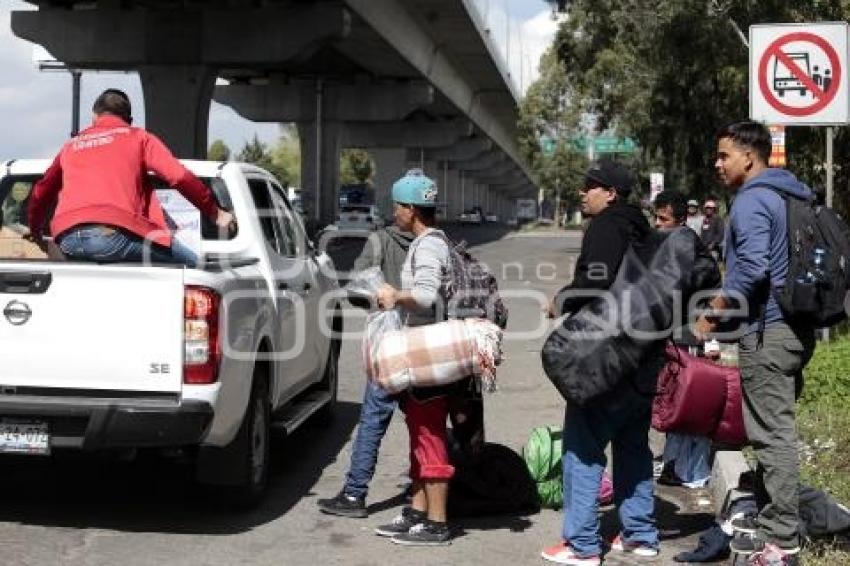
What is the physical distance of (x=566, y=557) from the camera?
565 cm

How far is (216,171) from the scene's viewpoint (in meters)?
7.50

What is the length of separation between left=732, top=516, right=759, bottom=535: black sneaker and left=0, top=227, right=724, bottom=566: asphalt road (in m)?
0.49

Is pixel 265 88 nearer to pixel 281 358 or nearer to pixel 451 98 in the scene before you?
pixel 451 98

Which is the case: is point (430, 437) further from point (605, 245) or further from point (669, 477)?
point (669, 477)

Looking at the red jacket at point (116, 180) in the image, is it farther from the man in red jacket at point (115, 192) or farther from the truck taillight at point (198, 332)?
the truck taillight at point (198, 332)

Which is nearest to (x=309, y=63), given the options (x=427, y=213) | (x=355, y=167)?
(x=427, y=213)

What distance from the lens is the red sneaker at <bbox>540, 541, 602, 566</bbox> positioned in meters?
5.59

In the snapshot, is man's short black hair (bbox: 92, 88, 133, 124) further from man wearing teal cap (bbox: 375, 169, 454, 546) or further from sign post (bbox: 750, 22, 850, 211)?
sign post (bbox: 750, 22, 850, 211)

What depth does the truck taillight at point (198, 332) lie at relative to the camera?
5.68m

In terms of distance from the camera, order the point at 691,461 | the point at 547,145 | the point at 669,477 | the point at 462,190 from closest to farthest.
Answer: the point at 691,461 → the point at 669,477 → the point at 547,145 → the point at 462,190

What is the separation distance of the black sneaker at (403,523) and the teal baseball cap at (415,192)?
1.60 meters

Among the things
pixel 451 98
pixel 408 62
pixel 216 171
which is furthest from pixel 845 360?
pixel 451 98

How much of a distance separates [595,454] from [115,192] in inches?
111

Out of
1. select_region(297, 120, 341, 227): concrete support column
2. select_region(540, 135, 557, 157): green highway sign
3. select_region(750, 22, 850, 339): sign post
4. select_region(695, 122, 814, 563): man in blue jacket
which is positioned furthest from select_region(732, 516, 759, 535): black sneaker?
select_region(540, 135, 557, 157): green highway sign
